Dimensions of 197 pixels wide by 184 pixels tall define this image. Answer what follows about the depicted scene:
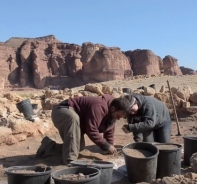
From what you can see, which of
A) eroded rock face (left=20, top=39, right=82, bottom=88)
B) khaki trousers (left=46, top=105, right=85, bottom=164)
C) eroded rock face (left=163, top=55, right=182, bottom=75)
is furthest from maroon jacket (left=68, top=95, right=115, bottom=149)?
eroded rock face (left=163, top=55, right=182, bottom=75)

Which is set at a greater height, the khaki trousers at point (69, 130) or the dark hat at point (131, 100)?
the dark hat at point (131, 100)

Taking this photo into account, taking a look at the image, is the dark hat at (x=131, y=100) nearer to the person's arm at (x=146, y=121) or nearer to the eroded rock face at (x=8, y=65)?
the person's arm at (x=146, y=121)

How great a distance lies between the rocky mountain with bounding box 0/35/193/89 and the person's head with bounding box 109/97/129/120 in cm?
4536

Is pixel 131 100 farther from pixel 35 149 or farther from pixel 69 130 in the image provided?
pixel 35 149

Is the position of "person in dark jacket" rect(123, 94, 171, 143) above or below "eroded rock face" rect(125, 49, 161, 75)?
below

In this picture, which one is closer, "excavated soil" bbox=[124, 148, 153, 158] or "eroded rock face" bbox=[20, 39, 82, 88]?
"excavated soil" bbox=[124, 148, 153, 158]

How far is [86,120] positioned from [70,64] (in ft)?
164

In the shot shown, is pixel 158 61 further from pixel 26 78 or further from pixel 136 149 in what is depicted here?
pixel 136 149

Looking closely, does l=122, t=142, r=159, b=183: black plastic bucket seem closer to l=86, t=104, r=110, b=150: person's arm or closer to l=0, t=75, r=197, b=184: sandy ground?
l=0, t=75, r=197, b=184: sandy ground

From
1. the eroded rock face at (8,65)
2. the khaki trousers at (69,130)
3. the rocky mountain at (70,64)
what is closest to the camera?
the khaki trousers at (69,130)

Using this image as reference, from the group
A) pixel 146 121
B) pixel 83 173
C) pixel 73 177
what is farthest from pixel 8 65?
pixel 73 177

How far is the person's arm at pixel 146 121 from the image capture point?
4078 mm

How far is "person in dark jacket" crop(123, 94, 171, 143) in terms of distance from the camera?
4.08 metres

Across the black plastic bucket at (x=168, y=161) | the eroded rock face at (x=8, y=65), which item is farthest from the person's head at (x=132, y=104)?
the eroded rock face at (x=8, y=65)
